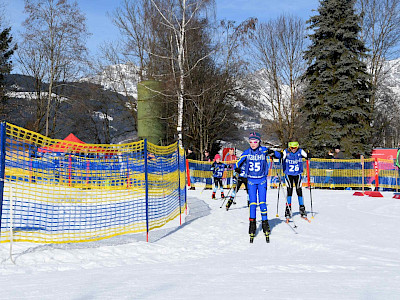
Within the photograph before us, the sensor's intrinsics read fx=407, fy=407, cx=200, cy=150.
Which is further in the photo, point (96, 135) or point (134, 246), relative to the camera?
point (96, 135)

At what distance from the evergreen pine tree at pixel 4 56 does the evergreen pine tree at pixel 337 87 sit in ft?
74.2

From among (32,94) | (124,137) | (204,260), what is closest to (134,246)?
(204,260)

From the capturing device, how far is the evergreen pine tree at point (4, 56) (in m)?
31.0

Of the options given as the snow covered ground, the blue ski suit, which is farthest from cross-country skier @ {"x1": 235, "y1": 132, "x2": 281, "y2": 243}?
the snow covered ground

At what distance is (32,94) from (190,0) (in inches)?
774

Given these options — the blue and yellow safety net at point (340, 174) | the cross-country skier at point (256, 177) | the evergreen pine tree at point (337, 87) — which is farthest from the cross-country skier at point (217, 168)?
the evergreen pine tree at point (337, 87)

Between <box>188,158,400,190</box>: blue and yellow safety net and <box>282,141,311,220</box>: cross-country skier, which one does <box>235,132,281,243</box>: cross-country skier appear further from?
<box>188,158,400,190</box>: blue and yellow safety net

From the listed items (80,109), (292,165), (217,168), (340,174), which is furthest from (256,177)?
(80,109)

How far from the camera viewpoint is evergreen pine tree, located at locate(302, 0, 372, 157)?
2755 cm

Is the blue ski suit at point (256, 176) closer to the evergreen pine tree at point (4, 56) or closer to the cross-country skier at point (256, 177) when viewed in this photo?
the cross-country skier at point (256, 177)

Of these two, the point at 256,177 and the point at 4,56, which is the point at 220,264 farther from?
the point at 4,56

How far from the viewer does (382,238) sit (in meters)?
8.20

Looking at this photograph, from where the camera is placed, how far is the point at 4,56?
32906 mm

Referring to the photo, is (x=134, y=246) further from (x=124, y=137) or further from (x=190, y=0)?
(x=124, y=137)
